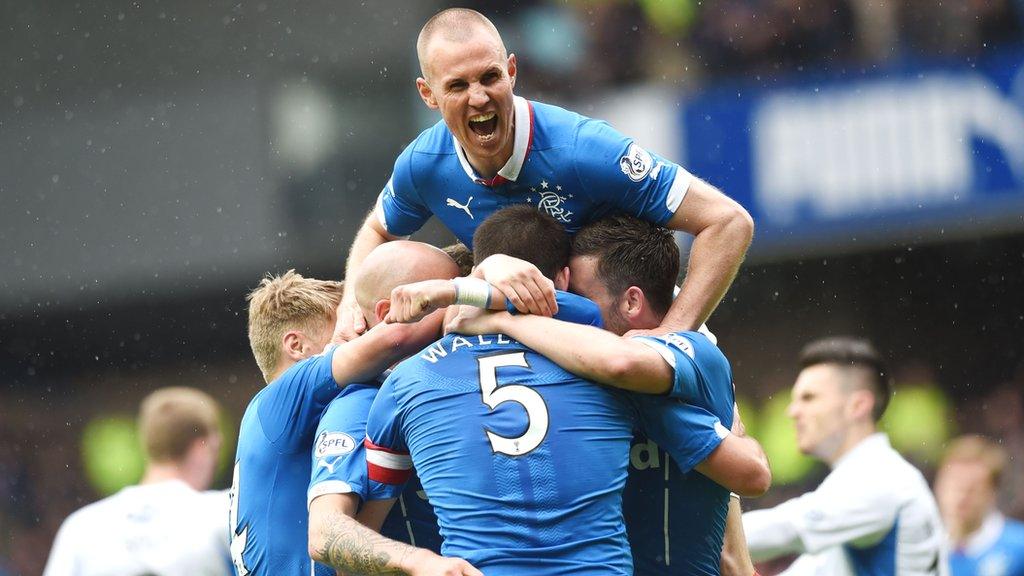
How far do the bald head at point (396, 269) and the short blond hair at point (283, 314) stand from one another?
0.50 metres

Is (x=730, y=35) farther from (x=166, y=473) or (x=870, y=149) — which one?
(x=166, y=473)

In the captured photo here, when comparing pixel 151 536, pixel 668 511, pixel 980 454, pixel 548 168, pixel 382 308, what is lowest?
pixel 151 536

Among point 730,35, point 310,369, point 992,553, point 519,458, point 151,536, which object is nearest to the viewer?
point 519,458

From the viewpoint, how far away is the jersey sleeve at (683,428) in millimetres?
3367

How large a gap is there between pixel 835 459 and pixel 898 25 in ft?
14.5

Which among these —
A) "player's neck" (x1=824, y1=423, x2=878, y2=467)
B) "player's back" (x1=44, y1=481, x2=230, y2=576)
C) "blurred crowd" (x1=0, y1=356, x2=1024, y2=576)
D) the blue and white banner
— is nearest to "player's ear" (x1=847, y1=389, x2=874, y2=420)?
"player's neck" (x1=824, y1=423, x2=878, y2=467)

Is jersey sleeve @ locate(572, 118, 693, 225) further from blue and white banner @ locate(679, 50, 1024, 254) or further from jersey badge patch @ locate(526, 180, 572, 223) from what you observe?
blue and white banner @ locate(679, 50, 1024, 254)

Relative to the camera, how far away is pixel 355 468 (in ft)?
11.7

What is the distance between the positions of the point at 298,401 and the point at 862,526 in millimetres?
4023

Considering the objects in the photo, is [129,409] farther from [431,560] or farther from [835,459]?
[431,560]

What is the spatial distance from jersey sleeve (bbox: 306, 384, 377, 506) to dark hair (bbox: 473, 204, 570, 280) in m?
0.48

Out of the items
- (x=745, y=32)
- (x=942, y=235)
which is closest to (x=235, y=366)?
(x=745, y=32)

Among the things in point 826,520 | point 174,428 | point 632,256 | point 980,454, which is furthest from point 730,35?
point 632,256

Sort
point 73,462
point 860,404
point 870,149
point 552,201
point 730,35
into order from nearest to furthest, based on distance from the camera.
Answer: point 552,201
point 860,404
point 870,149
point 730,35
point 73,462
